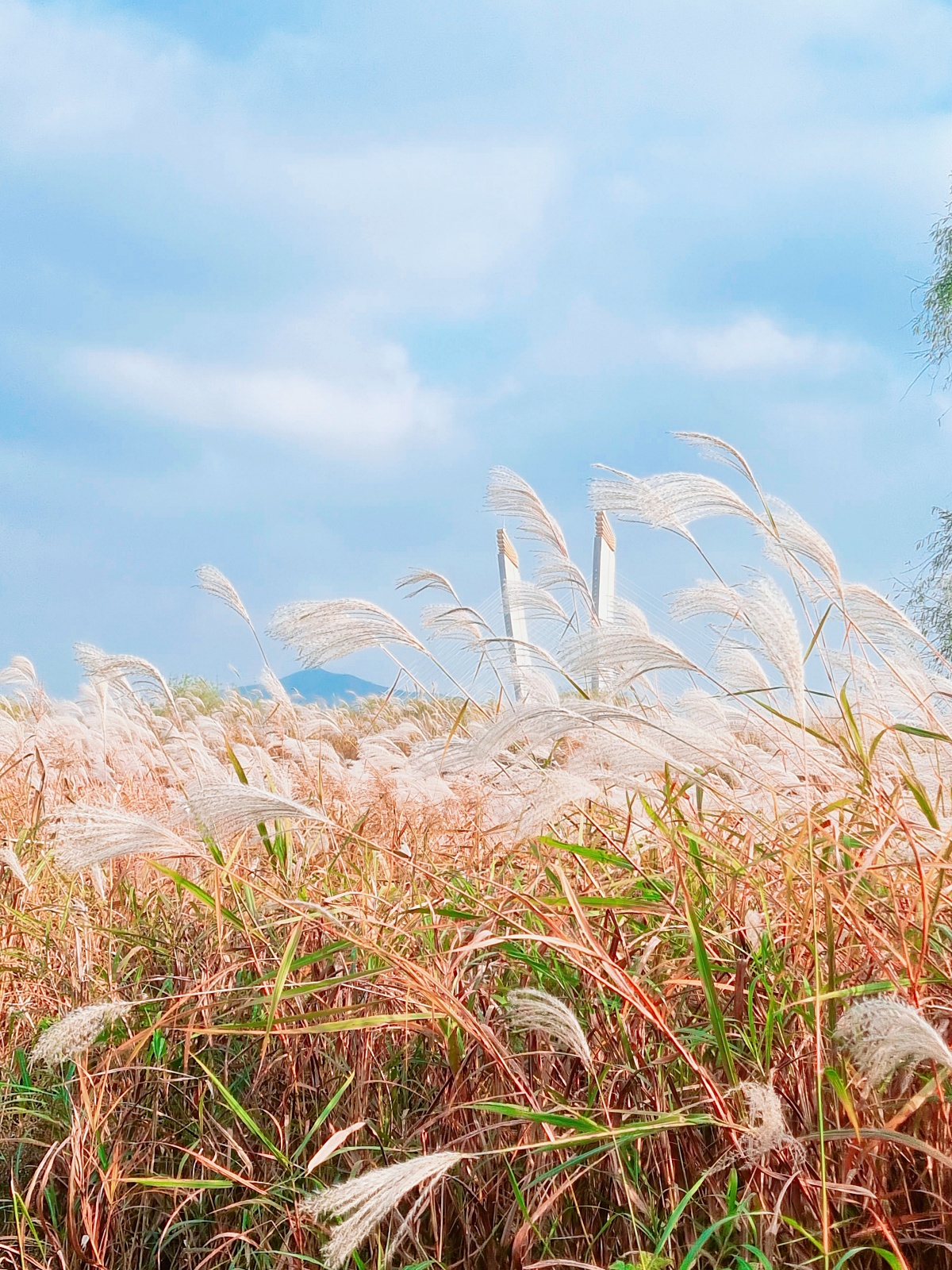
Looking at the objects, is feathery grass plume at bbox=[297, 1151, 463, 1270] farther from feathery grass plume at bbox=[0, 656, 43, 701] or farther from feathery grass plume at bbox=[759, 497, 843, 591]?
feathery grass plume at bbox=[0, 656, 43, 701]

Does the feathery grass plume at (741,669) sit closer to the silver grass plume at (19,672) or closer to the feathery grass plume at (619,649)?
the feathery grass plume at (619,649)

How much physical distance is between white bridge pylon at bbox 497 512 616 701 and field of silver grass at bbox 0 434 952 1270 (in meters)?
0.03

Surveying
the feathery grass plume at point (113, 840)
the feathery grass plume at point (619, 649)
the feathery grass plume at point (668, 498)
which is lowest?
the feathery grass plume at point (113, 840)

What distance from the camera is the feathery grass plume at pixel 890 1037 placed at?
1.07 metres

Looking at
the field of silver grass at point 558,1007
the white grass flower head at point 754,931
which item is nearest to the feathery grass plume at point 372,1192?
the field of silver grass at point 558,1007

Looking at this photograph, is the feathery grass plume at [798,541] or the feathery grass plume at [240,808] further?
the feathery grass plume at [798,541]

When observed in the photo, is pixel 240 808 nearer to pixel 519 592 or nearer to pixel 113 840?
pixel 113 840

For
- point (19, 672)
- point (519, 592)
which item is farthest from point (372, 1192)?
point (19, 672)

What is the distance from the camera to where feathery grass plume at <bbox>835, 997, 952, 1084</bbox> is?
107cm

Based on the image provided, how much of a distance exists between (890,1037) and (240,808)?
88 centimetres

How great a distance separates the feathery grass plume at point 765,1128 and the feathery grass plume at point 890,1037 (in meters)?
0.13

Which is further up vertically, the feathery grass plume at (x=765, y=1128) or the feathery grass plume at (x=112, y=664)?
the feathery grass plume at (x=112, y=664)

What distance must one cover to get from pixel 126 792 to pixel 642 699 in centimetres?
294

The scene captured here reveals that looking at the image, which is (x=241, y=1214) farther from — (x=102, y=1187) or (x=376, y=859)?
(x=376, y=859)
